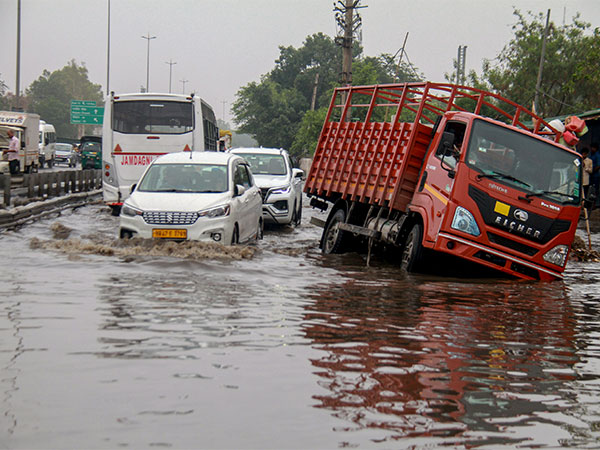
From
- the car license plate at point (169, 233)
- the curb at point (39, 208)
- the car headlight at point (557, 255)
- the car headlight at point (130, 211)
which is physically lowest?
the curb at point (39, 208)

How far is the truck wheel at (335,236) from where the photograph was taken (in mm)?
15542

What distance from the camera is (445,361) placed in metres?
6.38

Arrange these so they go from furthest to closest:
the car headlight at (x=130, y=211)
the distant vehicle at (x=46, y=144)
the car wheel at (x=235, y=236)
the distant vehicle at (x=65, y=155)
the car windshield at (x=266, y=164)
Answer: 1. the distant vehicle at (x=65, y=155)
2. the distant vehicle at (x=46, y=144)
3. the car windshield at (x=266, y=164)
4. the car wheel at (x=235, y=236)
5. the car headlight at (x=130, y=211)

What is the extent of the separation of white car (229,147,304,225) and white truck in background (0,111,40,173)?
17485 mm

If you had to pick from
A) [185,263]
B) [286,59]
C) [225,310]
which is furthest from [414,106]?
[286,59]

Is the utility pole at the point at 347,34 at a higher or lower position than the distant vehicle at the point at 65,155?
higher

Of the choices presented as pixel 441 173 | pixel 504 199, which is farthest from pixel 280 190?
pixel 504 199

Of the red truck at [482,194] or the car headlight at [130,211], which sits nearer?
the red truck at [482,194]

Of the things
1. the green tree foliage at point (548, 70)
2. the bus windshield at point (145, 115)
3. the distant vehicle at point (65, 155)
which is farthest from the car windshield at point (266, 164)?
the distant vehicle at point (65, 155)

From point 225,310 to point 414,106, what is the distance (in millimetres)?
7623

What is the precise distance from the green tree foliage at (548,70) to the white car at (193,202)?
36.1 m

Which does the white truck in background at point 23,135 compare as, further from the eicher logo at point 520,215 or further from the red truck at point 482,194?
the eicher logo at point 520,215

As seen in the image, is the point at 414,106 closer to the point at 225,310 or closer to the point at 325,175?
the point at 325,175

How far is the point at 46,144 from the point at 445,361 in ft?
161
